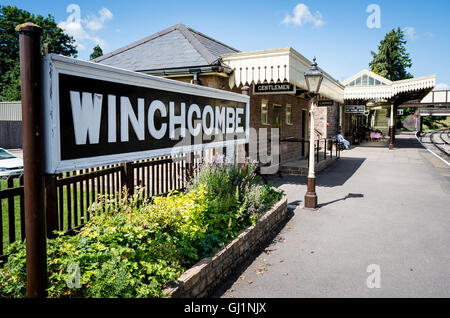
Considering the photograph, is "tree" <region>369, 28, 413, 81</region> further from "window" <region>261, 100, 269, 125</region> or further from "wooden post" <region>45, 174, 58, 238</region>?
"wooden post" <region>45, 174, 58, 238</region>

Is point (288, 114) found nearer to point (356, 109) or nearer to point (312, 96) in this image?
point (312, 96)

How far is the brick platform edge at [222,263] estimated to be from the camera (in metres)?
3.15

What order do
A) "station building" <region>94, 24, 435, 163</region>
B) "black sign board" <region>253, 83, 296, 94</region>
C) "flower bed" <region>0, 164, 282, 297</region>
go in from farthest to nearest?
"black sign board" <region>253, 83, 296, 94</region>
"station building" <region>94, 24, 435, 163</region>
"flower bed" <region>0, 164, 282, 297</region>

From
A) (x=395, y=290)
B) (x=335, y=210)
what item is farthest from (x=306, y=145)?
(x=395, y=290)

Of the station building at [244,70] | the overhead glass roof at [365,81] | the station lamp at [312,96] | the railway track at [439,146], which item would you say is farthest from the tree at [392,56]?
the station lamp at [312,96]

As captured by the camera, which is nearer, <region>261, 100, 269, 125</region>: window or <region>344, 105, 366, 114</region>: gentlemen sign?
<region>261, 100, 269, 125</region>: window

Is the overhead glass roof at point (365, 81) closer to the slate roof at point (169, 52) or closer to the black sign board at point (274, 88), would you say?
the slate roof at point (169, 52)

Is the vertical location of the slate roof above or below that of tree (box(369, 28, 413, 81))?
below

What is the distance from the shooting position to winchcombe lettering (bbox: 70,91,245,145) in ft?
7.30

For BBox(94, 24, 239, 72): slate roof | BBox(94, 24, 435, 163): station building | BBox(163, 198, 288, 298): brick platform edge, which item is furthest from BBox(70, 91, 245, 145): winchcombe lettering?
BBox(94, 24, 239, 72): slate roof

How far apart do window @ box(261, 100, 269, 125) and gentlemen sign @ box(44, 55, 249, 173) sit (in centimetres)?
802

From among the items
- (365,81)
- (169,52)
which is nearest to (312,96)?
(169,52)

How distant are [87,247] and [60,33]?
54.1 metres
